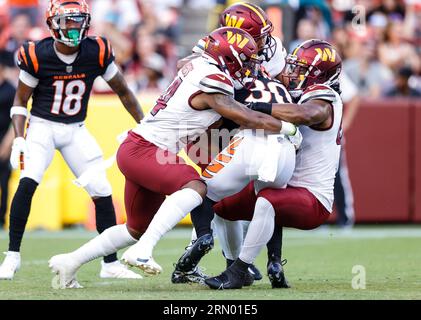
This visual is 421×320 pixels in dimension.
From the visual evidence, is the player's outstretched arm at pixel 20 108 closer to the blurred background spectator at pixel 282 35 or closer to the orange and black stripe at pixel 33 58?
the orange and black stripe at pixel 33 58

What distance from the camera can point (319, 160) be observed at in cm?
573

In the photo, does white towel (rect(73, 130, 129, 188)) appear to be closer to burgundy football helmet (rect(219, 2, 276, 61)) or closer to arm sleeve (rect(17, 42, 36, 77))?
arm sleeve (rect(17, 42, 36, 77))

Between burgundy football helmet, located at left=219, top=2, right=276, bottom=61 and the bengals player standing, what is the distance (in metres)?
0.93

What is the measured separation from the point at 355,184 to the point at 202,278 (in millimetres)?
5158

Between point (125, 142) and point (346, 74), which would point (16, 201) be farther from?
point (346, 74)

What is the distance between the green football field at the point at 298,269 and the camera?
5.34 m

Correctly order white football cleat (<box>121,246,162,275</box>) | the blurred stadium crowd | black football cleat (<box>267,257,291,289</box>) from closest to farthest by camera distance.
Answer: white football cleat (<box>121,246,162,275</box>) < black football cleat (<box>267,257,291,289</box>) < the blurred stadium crowd

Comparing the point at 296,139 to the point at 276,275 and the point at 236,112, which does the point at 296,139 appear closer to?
the point at 236,112

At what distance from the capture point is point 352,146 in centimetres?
1089

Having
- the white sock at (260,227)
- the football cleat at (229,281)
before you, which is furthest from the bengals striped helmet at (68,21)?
the football cleat at (229,281)

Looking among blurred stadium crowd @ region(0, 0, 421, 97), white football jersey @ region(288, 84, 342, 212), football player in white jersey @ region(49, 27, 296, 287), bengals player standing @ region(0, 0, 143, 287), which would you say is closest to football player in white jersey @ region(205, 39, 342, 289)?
white football jersey @ region(288, 84, 342, 212)

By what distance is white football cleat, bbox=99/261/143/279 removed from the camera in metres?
6.44
